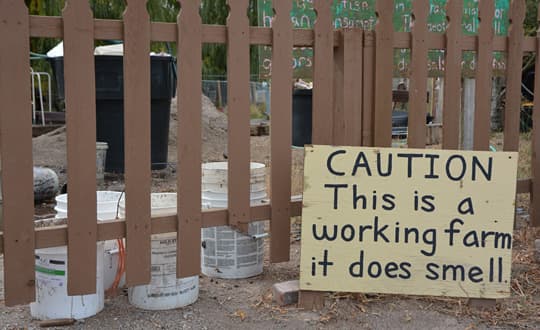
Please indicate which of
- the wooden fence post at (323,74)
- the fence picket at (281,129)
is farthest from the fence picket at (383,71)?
the fence picket at (281,129)

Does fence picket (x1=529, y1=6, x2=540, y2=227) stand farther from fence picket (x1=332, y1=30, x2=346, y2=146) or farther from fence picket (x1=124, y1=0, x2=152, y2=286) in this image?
fence picket (x1=124, y1=0, x2=152, y2=286)

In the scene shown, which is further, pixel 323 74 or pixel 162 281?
pixel 323 74

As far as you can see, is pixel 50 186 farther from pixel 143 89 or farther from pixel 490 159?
pixel 490 159

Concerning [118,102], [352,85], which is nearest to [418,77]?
[352,85]

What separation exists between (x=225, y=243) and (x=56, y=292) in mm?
968

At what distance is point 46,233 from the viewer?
262 cm

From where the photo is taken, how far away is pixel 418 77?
11.0 ft

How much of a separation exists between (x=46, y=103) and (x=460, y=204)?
1430 cm

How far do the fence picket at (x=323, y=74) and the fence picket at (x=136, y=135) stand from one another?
88 cm

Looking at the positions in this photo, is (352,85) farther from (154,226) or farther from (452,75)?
(154,226)

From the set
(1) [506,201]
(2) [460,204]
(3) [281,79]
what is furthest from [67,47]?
(1) [506,201]

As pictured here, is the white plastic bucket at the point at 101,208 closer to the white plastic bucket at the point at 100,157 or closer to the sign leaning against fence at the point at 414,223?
the sign leaning against fence at the point at 414,223

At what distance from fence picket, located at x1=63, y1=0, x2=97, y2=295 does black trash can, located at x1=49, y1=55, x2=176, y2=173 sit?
4198mm

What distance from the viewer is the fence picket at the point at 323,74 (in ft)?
10.2
